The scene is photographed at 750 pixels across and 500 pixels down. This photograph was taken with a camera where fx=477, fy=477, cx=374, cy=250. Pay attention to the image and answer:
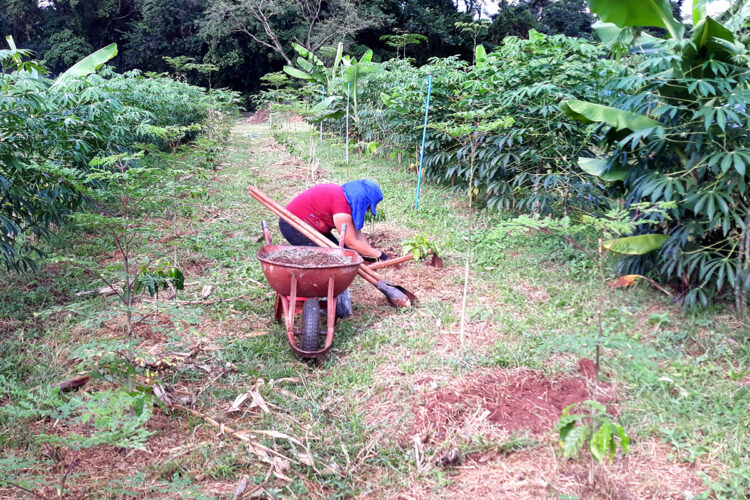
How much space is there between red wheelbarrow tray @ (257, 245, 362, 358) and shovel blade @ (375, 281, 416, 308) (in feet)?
2.19

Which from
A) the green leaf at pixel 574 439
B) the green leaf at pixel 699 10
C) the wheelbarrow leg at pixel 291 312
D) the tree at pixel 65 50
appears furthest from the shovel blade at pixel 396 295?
the tree at pixel 65 50

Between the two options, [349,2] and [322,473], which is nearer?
[322,473]

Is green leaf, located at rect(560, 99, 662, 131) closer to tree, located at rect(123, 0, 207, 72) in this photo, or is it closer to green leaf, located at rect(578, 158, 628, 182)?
green leaf, located at rect(578, 158, 628, 182)

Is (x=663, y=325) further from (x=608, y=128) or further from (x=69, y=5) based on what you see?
(x=69, y=5)

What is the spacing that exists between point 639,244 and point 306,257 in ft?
8.55

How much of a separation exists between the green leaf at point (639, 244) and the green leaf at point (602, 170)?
0.56 meters

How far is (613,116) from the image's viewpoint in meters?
3.75

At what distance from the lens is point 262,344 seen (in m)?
3.55

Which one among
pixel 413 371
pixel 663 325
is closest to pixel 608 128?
pixel 663 325

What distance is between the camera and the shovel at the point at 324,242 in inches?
158

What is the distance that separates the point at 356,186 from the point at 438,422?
222 centimetres

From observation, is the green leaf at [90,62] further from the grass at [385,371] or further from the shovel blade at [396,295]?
the shovel blade at [396,295]

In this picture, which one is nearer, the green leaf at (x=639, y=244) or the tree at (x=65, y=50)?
the green leaf at (x=639, y=244)

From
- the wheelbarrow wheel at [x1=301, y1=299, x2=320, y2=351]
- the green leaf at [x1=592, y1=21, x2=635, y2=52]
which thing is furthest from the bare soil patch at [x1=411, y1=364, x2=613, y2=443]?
the green leaf at [x1=592, y1=21, x2=635, y2=52]
